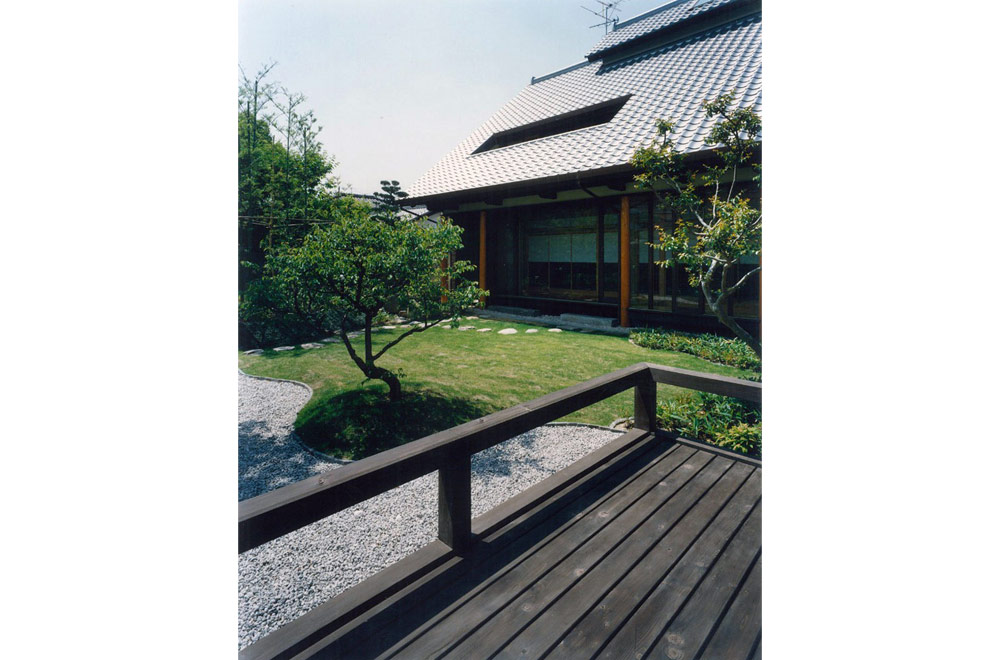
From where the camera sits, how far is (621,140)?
2.24 meters

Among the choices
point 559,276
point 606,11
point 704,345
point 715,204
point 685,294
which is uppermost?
point 606,11

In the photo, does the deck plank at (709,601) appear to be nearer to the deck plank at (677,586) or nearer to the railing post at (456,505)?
the deck plank at (677,586)

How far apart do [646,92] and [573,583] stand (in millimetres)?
2075

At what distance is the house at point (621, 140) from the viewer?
5.87ft

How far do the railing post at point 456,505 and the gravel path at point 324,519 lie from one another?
534 millimetres

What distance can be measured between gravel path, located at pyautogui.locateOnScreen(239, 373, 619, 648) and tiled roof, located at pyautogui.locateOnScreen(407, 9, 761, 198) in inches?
47.0

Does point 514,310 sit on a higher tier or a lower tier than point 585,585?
higher

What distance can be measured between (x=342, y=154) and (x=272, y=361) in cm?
79

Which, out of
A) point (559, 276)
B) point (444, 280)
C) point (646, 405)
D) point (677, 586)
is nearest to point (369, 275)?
point (444, 280)

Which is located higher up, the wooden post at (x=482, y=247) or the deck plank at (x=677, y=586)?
the wooden post at (x=482, y=247)

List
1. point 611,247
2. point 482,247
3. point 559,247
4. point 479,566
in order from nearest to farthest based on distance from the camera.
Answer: point 479,566 < point 611,247 < point 482,247 < point 559,247

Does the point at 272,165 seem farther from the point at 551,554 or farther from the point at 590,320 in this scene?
the point at 590,320

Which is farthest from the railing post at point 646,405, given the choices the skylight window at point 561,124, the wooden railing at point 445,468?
the skylight window at point 561,124

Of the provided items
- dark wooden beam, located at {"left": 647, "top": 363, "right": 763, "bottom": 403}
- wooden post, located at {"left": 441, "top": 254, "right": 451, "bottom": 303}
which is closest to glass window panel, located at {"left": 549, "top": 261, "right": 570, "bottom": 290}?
wooden post, located at {"left": 441, "top": 254, "right": 451, "bottom": 303}
